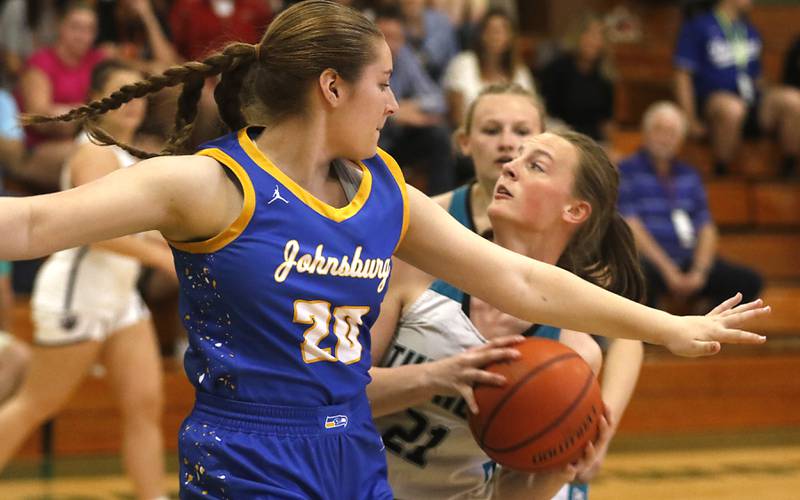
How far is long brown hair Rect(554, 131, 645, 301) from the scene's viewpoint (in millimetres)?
2988

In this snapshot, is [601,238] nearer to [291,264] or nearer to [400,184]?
[400,184]

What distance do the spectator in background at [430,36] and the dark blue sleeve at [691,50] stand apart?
200 centimetres

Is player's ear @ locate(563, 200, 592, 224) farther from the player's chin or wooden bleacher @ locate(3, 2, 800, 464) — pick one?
wooden bleacher @ locate(3, 2, 800, 464)

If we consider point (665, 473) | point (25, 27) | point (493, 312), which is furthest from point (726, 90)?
point (493, 312)

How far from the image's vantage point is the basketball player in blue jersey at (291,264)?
2.22 metres

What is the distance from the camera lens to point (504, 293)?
249 cm

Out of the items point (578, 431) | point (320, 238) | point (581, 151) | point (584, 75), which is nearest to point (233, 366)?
point (320, 238)

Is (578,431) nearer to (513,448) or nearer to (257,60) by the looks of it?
(513,448)

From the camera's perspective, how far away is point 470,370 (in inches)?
105

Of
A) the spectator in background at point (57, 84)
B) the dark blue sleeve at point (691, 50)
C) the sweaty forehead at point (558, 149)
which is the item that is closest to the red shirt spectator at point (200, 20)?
the spectator in background at point (57, 84)

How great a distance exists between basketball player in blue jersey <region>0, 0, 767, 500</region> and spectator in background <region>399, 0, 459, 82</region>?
6.33 meters

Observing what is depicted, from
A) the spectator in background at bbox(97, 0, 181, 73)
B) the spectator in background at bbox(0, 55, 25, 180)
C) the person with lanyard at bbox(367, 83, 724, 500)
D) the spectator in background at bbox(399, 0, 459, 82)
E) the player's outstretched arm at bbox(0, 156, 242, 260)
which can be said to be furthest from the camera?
the spectator in background at bbox(399, 0, 459, 82)

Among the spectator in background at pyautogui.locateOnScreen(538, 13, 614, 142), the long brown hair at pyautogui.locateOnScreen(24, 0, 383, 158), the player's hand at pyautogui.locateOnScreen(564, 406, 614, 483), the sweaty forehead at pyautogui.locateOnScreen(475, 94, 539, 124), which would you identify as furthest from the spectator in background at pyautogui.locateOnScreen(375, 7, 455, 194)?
the long brown hair at pyautogui.locateOnScreen(24, 0, 383, 158)

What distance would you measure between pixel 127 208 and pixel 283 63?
453 mm
